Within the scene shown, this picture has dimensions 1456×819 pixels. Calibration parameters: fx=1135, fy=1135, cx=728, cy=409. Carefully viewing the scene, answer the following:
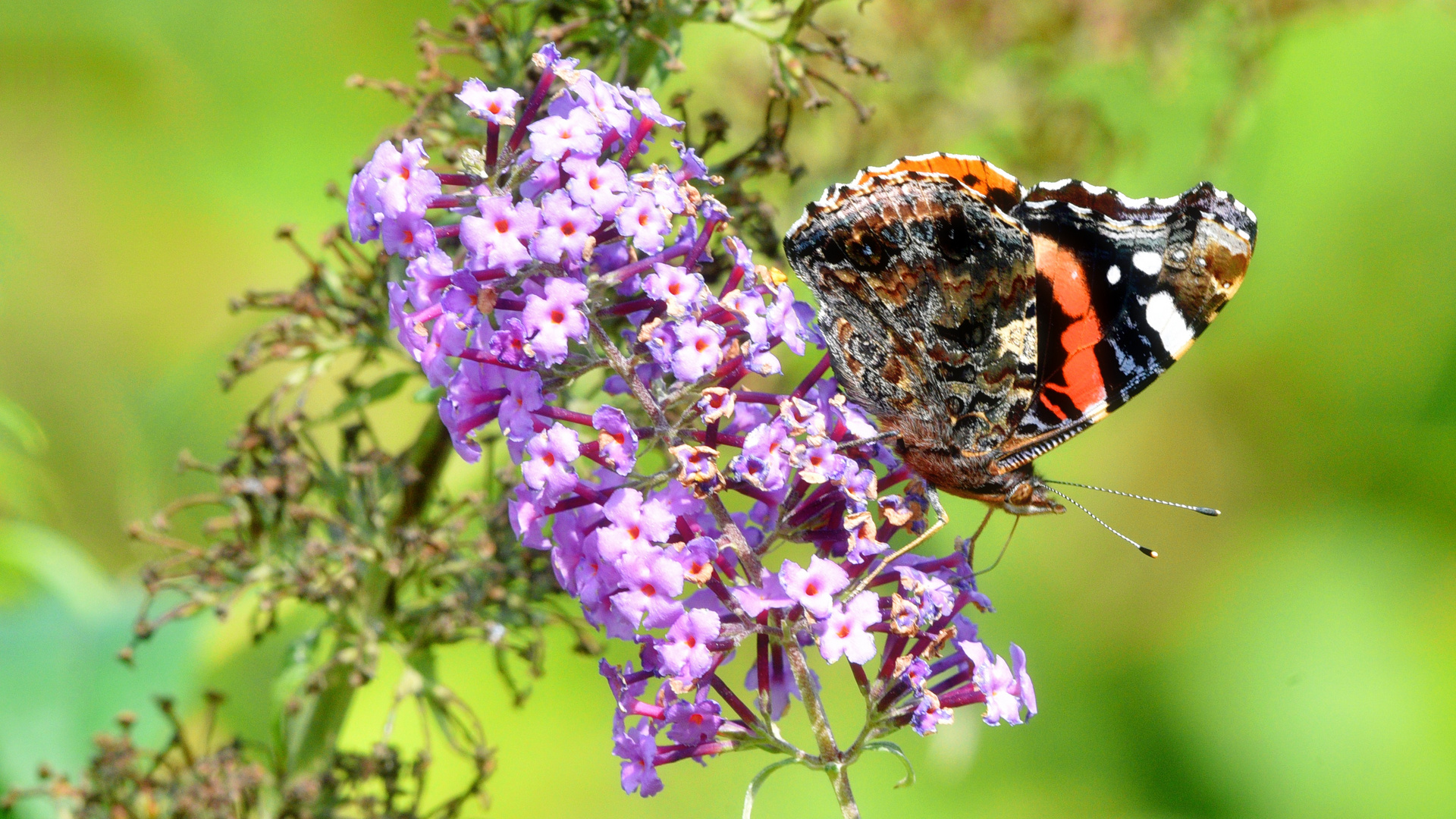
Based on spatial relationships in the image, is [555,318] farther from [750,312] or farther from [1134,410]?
[1134,410]

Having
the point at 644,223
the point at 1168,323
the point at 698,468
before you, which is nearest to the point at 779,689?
the point at 698,468

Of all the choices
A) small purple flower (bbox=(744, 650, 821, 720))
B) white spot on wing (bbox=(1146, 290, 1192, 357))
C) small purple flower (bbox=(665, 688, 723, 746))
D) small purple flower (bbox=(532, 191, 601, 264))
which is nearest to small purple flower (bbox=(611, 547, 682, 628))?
small purple flower (bbox=(665, 688, 723, 746))

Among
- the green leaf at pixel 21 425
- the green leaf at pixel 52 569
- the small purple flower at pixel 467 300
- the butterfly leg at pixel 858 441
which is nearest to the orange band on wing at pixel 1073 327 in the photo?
the butterfly leg at pixel 858 441

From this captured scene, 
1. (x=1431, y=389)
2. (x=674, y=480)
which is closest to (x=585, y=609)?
(x=674, y=480)

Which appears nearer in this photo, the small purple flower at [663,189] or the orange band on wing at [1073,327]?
the small purple flower at [663,189]

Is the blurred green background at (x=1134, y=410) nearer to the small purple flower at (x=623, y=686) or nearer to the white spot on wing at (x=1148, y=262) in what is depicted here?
the white spot on wing at (x=1148, y=262)

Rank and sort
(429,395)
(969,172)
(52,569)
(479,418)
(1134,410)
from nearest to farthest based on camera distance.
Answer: (479,418)
(429,395)
(969,172)
(52,569)
(1134,410)
